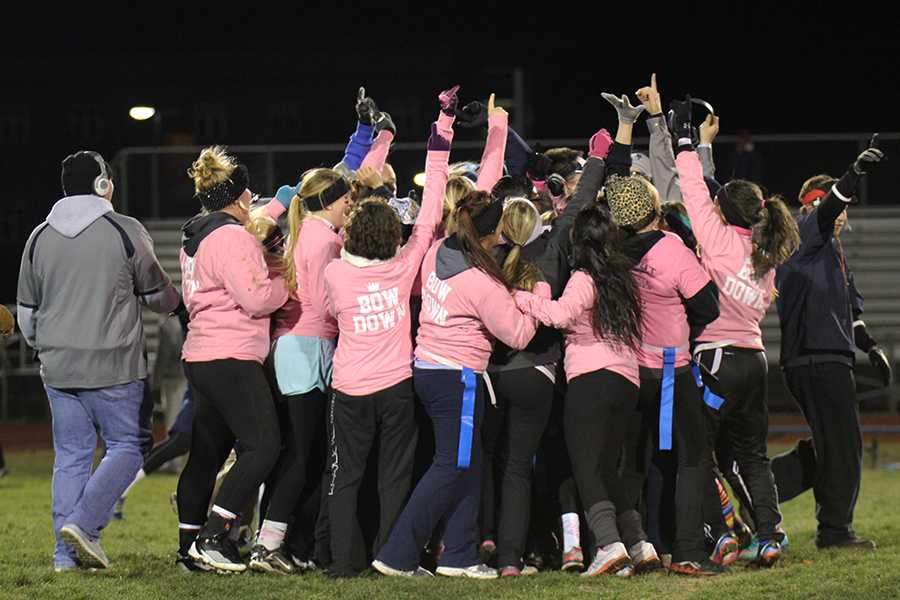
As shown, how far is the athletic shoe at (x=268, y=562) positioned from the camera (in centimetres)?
774

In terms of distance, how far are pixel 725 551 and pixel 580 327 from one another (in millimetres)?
1469

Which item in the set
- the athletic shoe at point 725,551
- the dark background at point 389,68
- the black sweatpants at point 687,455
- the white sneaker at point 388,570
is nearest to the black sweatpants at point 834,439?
the athletic shoe at point 725,551

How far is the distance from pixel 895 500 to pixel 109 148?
4344cm

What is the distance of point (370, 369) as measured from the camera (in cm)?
757

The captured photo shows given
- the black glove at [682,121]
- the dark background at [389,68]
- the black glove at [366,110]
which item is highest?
the dark background at [389,68]

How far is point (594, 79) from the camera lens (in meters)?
44.0

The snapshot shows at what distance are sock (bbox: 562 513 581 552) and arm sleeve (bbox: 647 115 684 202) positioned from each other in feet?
6.85

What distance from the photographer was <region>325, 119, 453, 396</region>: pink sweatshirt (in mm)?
7578

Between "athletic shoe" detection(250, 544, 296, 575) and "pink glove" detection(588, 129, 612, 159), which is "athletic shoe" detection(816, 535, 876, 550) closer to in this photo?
"pink glove" detection(588, 129, 612, 159)

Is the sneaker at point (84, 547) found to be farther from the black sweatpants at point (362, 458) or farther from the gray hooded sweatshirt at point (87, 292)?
the black sweatpants at point (362, 458)

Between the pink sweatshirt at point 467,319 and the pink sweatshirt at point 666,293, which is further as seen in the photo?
the pink sweatshirt at point 666,293

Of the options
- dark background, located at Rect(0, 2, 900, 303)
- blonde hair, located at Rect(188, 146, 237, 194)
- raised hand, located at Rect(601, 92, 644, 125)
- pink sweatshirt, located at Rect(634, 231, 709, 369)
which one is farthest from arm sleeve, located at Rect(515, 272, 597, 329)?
dark background, located at Rect(0, 2, 900, 303)

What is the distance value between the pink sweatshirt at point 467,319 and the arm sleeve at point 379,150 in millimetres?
1132

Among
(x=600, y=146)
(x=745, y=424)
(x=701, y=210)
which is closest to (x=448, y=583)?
(x=745, y=424)
